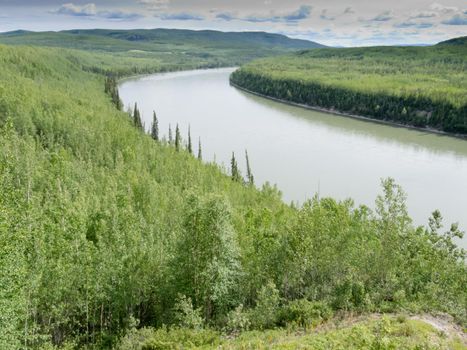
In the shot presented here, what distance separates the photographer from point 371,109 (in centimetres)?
10656

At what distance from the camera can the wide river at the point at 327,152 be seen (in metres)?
56.3

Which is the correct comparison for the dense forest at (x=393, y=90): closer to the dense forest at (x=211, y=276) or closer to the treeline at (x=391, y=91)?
the treeline at (x=391, y=91)

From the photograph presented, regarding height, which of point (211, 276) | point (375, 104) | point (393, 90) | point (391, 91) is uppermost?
point (393, 90)

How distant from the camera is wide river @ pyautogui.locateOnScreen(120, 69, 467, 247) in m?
56.3

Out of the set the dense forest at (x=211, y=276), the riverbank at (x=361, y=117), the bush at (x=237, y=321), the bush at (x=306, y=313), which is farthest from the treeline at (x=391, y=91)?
the bush at (x=237, y=321)

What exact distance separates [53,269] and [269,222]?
14.6 meters

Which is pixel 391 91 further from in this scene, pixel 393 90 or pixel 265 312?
pixel 265 312

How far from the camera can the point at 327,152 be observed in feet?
250

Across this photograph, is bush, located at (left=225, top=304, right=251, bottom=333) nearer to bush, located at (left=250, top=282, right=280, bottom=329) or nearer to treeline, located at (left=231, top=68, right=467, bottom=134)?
bush, located at (left=250, top=282, right=280, bottom=329)

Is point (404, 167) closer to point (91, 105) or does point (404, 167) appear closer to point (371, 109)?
point (371, 109)

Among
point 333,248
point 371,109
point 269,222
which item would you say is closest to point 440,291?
point 333,248

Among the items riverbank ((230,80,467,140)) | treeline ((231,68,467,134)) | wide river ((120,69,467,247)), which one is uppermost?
treeline ((231,68,467,134))

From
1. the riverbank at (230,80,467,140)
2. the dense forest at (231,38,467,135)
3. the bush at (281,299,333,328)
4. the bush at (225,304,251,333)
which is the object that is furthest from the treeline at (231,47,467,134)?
the bush at (225,304,251,333)

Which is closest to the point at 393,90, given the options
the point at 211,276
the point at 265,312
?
the point at 211,276
